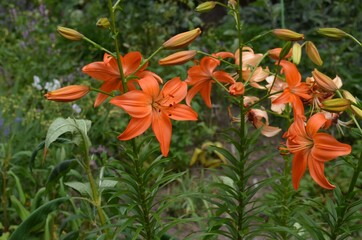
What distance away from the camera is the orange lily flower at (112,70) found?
1.37 m

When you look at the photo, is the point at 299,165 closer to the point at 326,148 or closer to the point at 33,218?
the point at 326,148

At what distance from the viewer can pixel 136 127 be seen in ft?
4.16

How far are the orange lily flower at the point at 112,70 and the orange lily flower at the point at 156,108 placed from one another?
0.08m

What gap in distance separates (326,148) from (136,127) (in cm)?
45

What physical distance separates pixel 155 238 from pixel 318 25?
3.34m

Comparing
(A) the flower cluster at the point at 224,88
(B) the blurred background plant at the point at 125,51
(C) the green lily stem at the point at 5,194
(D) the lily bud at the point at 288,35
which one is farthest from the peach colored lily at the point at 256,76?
(B) the blurred background plant at the point at 125,51

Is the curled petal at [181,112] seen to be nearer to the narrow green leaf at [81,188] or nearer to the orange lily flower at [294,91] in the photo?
the orange lily flower at [294,91]

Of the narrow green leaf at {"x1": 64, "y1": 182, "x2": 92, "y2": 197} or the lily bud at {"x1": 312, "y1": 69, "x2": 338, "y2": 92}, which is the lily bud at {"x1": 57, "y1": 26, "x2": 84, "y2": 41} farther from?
the lily bud at {"x1": 312, "y1": 69, "x2": 338, "y2": 92}

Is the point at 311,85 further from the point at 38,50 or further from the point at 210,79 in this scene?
the point at 38,50

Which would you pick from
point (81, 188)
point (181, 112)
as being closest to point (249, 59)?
point (181, 112)

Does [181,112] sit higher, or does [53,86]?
[181,112]

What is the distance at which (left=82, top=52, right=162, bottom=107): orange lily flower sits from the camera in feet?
4.48

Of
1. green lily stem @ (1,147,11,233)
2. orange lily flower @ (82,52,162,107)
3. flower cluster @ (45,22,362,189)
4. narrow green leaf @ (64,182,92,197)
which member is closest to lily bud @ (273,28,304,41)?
flower cluster @ (45,22,362,189)

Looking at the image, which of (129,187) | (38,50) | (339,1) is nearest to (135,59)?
(129,187)
